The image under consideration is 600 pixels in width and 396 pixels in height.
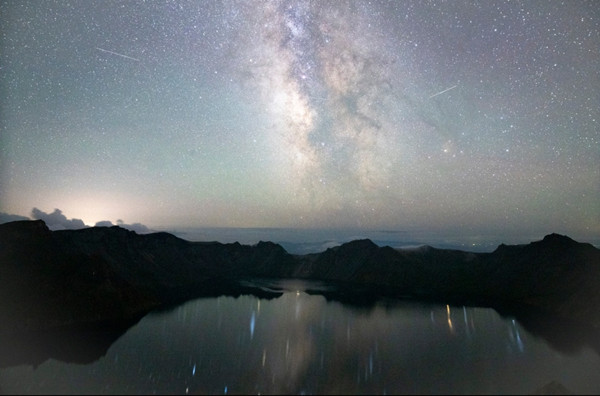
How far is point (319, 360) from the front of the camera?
59344 mm

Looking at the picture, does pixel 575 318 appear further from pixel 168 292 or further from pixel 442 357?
pixel 168 292

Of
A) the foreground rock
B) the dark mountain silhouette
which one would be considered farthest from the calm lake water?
the foreground rock

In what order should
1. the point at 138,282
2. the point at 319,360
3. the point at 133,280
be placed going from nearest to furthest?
the point at 319,360 → the point at 133,280 → the point at 138,282

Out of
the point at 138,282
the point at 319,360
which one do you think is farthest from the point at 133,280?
the point at 319,360

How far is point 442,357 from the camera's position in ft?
206

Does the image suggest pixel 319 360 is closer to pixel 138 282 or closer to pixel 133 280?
pixel 133 280

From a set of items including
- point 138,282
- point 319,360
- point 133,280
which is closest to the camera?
point 319,360

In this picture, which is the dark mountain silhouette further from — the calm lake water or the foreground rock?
the calm lake water

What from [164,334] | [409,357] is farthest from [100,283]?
[409,357]

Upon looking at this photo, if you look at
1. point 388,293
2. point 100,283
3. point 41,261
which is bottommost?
point 388,293

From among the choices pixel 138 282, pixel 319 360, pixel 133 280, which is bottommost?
pixel 138 282

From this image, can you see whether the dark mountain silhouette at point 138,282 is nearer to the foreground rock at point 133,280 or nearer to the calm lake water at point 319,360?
the foreground rock at point 133,280

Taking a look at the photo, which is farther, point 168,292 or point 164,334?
point 168,292

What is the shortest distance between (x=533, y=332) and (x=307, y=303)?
275 feet
